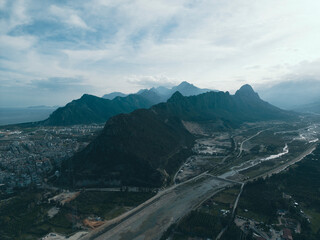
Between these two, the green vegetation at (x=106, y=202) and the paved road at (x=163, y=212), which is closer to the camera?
the paved road at (x=163, y=212)

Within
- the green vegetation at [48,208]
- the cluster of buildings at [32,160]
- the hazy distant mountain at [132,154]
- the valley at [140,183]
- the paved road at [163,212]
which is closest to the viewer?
the paved road at [163,212]

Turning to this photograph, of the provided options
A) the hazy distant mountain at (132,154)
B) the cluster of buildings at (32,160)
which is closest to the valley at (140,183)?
the hazy distant mountain at (132,154)

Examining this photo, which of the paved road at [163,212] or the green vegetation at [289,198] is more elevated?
the paved road at [163,212]

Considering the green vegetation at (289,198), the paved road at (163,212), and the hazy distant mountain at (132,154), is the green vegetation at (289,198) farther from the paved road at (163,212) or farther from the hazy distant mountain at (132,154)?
the hazy distant mountain at (132,154)

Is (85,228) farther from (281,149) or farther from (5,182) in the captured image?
(281,149)

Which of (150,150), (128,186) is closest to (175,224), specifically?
(128,186)

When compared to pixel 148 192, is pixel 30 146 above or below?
above

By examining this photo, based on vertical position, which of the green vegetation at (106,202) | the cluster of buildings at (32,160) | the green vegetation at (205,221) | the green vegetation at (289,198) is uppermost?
the cluster of buildings at (32,160)

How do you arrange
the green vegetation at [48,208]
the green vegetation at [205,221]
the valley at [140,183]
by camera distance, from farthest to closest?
1. the green vegetation at [48,208]
2. the valley at [140,183]
3. the green vegetation at [205,221]

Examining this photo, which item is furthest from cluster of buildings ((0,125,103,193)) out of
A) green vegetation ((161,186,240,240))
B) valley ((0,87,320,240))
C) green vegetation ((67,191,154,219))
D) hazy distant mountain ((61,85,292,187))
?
green vegetation ((161,186,240,240))
